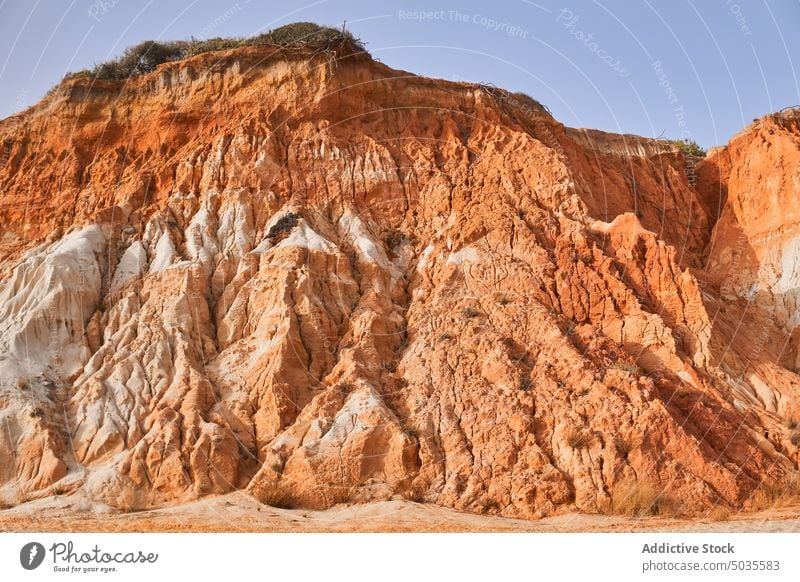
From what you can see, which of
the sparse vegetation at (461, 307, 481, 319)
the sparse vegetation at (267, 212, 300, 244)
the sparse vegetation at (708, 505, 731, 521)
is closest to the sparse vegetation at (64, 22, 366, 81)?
the sparse vegetation at (267, 212, 300, 244)

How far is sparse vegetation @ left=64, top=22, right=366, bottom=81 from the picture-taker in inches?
1366

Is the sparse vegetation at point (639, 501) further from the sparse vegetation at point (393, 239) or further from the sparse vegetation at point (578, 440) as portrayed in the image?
the sparse vegetation at point (393, 239)

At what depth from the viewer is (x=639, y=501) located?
869 inches

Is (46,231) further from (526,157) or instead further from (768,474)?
(768,474)

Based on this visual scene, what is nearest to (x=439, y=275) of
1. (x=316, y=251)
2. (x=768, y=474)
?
(x=316, y=251)

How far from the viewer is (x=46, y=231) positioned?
32.2m

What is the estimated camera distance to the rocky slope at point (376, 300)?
76.5 feet

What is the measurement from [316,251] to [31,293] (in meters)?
9.49
